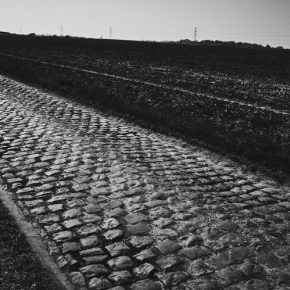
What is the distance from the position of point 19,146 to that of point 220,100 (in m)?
8.68

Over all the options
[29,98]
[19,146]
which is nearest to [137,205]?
[19,146]

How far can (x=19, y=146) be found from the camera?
977 centimetres

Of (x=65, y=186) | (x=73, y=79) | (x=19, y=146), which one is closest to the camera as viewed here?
(x=65, y=186)

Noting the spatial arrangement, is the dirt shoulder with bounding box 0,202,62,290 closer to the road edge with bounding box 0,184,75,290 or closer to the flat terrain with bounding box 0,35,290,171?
the road edge with bounding box 0,184,75,290

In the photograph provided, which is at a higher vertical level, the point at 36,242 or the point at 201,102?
the point at 201,102

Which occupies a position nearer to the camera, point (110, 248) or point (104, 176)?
point (110, 248)

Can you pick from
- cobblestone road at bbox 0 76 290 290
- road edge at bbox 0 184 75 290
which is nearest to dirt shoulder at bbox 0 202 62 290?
road edge at bbox 0 184 75 290

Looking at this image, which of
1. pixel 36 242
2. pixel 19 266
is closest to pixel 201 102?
pixel 36 242

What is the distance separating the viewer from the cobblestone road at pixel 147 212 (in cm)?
466

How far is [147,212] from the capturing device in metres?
6.20

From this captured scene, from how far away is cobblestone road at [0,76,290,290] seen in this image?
4664 millimetres

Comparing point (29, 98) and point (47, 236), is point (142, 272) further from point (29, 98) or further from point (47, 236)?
point (29, 98)

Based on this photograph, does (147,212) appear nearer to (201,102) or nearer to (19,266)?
(19,266)

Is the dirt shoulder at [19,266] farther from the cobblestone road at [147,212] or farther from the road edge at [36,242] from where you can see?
the cobblestone road at [147,212]
